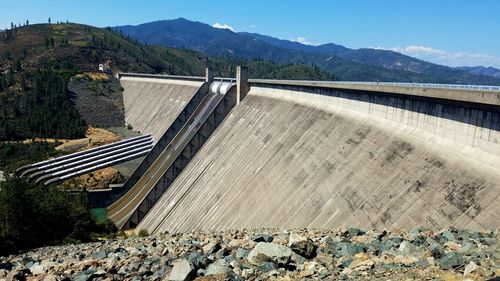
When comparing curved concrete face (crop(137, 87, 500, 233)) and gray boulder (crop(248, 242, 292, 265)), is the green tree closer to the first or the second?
curved concrete face (crop(137, 87, 500, 233))

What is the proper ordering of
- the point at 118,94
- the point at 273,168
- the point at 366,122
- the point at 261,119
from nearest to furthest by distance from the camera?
the point at 366,122
the point at 273,168
the point at 261,119
the point at 118,94

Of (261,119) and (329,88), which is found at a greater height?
(329,88)

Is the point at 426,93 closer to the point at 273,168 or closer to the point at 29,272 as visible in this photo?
the point at 273,168

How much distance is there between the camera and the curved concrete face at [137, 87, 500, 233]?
14.0 m

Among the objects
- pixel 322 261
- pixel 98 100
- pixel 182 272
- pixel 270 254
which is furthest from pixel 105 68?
pixel 322 261

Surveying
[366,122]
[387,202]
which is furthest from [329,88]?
[387,202]

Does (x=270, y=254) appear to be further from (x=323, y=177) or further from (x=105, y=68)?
(x=105, y=68)

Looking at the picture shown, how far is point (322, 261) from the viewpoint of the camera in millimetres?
9523

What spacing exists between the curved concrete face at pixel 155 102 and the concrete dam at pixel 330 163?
42.2ft

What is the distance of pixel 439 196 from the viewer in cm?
1420

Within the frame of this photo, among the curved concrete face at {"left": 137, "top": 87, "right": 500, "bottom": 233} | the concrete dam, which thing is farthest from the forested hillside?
the curved concrete face at {"left": 137, "top": 87, "right": 500, "bottom": 233}

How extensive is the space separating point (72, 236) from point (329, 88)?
18.4 metres

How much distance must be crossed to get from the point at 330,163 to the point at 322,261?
12.9 m

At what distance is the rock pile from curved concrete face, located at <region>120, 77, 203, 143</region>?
44381mm
